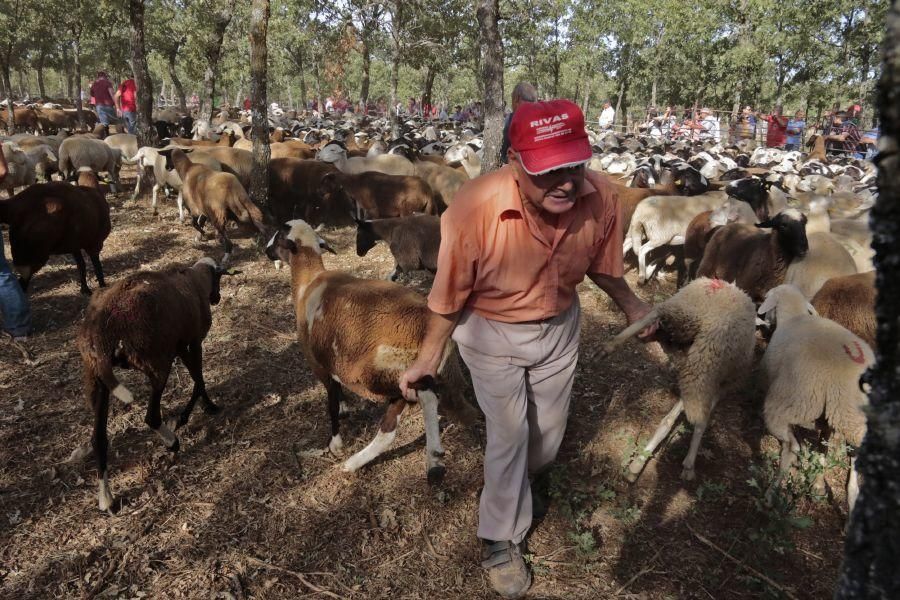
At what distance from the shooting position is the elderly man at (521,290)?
2.20 m

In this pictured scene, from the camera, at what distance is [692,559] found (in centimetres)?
313

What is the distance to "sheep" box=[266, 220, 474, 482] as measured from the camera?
3.45m

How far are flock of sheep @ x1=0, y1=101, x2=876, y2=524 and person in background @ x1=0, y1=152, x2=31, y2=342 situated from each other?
2.33 feet

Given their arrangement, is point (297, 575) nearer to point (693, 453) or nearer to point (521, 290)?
point (521, 290)

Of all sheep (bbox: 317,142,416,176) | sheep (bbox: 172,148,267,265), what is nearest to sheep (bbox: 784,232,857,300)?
sheep (bbox: 172,148,267,265)

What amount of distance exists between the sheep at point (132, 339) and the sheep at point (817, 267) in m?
5.55

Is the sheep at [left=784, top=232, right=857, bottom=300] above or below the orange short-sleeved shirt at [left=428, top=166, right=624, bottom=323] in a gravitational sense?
below

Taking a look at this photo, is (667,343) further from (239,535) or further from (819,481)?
(239,535)

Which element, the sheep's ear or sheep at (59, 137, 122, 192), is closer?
the sheep's ear

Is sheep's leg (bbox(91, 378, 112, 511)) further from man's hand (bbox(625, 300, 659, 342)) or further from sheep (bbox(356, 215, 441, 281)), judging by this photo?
sheep (bbox(356, 215, 441, 281))

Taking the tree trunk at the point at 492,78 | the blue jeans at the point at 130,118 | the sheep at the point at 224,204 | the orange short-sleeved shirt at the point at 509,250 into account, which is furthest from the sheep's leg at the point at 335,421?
the blue jeans at the point at 130,118

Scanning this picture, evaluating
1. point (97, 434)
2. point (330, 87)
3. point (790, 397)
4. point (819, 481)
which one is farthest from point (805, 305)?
point (330, 87)

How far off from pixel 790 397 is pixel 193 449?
13.6 ft

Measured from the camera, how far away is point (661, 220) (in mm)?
8078
